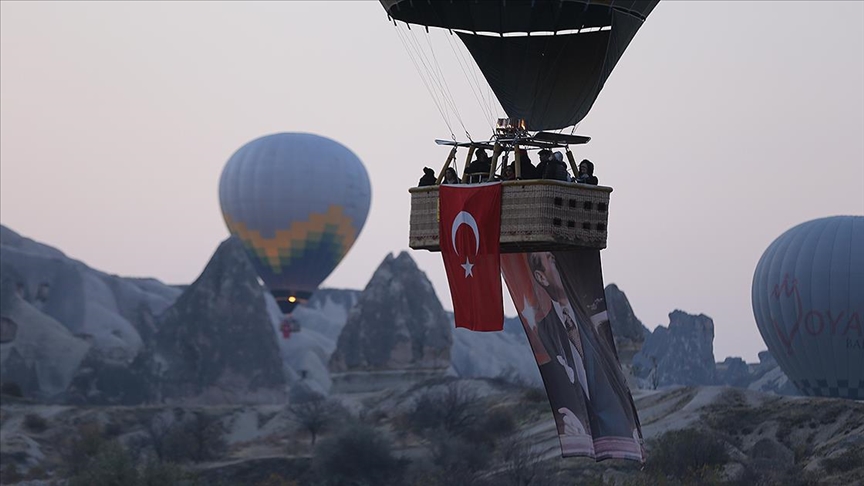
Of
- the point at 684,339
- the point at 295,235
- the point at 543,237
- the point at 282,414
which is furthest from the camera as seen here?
the point at 684,339

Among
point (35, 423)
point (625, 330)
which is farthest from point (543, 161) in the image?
point (35, 423)

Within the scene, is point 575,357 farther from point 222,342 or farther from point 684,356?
point 684,356

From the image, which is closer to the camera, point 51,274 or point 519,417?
point 519,417

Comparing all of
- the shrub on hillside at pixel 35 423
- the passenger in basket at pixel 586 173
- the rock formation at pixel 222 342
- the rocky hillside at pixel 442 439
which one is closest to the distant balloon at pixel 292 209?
the rock formation at pixel 222 342

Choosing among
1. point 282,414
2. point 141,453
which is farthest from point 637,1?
point 282,414

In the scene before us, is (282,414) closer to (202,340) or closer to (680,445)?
(202,340)

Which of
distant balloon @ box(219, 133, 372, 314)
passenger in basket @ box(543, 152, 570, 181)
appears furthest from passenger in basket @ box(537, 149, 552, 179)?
distant balloon @ box(219, 133, 372, 314)
